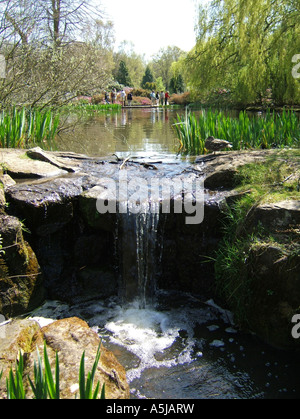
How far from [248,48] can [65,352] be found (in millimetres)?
11942

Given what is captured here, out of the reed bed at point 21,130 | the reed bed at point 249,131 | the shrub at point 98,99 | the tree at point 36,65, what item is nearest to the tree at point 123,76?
the shrub at point 98,99

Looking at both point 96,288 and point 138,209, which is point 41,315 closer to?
point 96,288

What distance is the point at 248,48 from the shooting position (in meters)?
12.1

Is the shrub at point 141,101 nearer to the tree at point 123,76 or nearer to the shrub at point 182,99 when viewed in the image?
the shrub at point 182,99

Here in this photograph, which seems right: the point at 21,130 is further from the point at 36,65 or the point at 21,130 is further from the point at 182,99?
the point at 182,99

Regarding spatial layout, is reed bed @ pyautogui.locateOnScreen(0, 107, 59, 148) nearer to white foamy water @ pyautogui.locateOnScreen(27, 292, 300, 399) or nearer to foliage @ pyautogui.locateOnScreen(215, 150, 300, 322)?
white foamy water @ pyautogui.locateOnScreen(27, 292, 300, 399)

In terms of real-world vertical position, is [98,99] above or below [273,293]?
above

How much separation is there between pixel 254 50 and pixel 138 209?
979 cm

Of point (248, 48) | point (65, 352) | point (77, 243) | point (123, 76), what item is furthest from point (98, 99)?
point (65, 352)

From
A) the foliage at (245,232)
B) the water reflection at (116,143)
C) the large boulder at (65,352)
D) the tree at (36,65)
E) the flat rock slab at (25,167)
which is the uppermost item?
the tree at (36,65)

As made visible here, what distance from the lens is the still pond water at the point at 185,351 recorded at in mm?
2797

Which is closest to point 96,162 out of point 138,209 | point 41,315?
point 138,209

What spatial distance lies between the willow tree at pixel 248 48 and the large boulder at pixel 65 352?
9.47 meters

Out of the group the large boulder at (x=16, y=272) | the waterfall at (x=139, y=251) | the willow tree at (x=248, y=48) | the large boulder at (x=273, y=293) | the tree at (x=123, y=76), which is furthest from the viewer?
the tree at (x=123, y=76)
